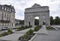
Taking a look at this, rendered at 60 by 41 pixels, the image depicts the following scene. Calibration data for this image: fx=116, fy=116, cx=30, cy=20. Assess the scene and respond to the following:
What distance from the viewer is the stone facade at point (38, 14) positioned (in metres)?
57.0

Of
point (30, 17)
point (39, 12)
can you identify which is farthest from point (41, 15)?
point (30, 17)

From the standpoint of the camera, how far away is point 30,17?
→ 59.9 metres

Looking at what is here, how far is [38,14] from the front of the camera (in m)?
58.5

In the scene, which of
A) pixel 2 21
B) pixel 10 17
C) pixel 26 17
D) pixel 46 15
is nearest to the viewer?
pixel 2 21

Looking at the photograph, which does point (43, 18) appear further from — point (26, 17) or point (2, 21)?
point (2, 21)

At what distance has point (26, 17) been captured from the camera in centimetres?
6109

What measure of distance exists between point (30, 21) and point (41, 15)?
6486 millimetres

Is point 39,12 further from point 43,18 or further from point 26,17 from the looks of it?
point 26,17

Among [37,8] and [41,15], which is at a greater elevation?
[37,8]

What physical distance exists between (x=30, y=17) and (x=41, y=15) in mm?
5877

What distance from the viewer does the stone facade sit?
57000mm

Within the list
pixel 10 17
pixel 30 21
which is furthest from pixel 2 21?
pixel 30 21

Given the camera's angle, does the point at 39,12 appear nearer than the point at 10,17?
No

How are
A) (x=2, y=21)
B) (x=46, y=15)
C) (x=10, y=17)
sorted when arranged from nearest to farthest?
(x=2, y=21)
(x=10, y=17)
(x=46, y=15)
